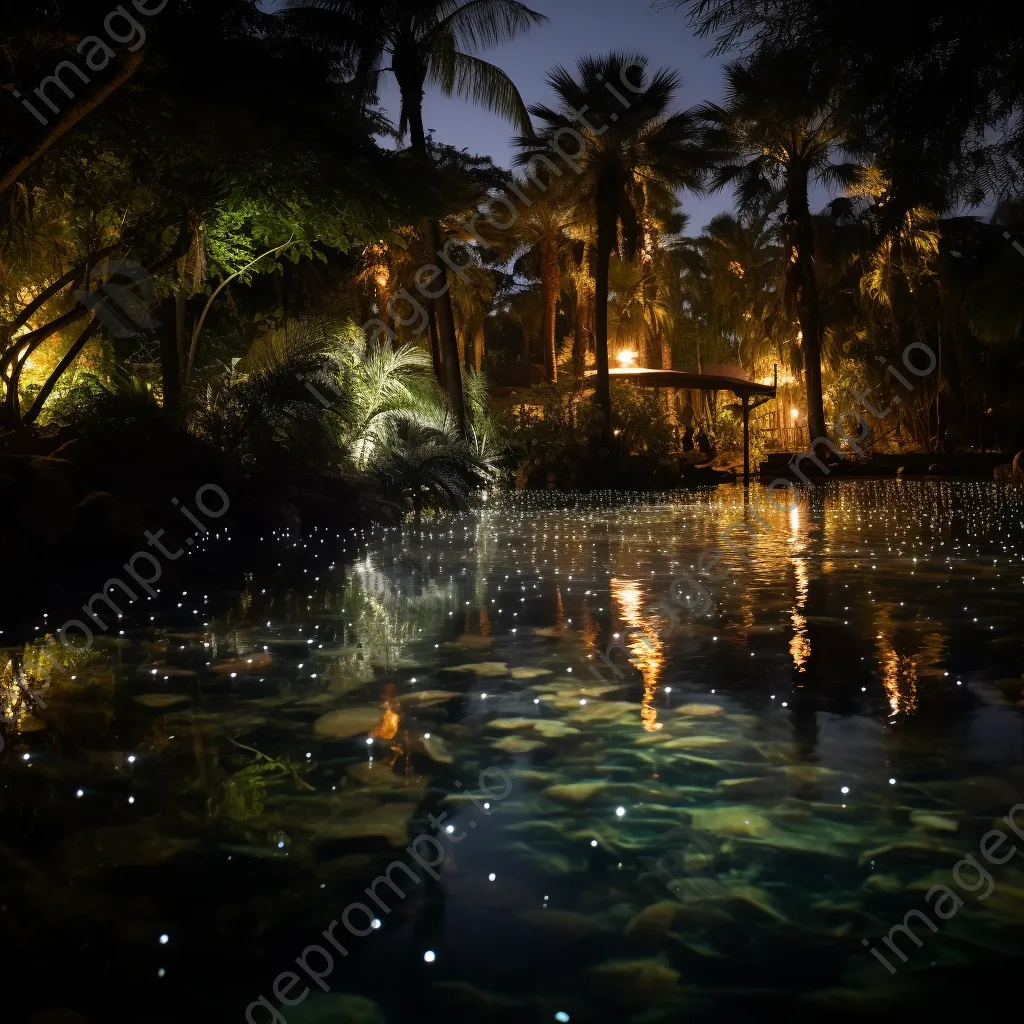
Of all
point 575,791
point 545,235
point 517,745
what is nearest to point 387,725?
point 517,745

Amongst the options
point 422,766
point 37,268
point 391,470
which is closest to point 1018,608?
point 422,766

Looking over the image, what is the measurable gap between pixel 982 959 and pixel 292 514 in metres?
13.4

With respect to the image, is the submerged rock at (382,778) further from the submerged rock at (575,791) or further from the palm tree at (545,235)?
the palm tree at (545,235)

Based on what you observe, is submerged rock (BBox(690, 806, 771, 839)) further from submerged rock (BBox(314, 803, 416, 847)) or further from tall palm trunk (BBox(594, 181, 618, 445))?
tall palm trunk (BBox(594, 181, 618, 445))

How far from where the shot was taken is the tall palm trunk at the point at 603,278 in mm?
28531

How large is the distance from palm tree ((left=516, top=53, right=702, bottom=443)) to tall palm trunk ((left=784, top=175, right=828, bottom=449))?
5840mm

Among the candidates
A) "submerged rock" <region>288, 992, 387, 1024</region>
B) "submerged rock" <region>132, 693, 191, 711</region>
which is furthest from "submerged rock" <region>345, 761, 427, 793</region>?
"submerged rock" <region>132, 693, 191, 711</region>

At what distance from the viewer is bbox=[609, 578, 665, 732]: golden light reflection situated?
5133mm

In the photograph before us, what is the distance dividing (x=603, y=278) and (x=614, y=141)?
12.4 feet

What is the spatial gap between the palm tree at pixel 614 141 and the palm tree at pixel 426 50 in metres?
4.70

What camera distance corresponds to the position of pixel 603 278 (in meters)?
29.8

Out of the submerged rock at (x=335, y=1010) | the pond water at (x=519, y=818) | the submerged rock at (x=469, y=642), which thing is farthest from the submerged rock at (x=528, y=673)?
the submerged rock at (x=335, y=1010)

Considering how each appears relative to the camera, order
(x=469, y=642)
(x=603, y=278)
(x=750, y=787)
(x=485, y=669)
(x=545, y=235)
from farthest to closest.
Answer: (x=545, y=235) < (x=603, y=278) < (x=469, y=642) < (x=485, y=669) < (x=750, y=787)

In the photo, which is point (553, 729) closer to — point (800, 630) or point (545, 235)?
point (800, 630)
